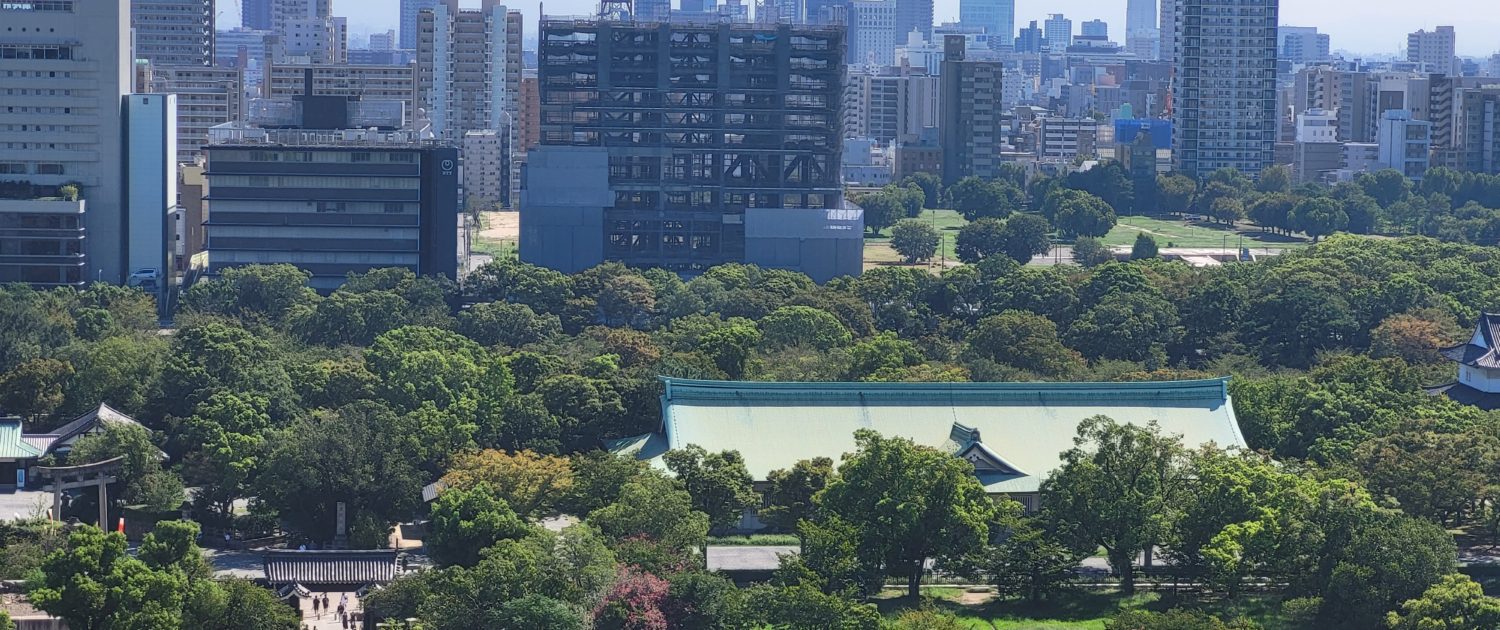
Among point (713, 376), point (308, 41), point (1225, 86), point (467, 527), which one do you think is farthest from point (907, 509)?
point (308, 41)

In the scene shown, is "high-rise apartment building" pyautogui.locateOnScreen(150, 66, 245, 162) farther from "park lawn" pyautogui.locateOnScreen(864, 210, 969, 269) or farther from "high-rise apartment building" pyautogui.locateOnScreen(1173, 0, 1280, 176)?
"high-rise apartment building" pyautogui.locateOnScreen(1173, 0, 1280, 176)

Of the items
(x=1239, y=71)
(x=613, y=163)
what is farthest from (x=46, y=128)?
(x=1239, y=71)

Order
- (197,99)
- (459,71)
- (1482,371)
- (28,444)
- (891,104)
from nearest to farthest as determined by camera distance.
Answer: (28,444) < (1482,371) < (197,99) < (459,71) < (891,104)

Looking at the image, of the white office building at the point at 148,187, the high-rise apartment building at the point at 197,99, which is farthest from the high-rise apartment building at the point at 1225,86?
the white office building at the point at 148,187

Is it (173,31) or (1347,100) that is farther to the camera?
(1347,100)

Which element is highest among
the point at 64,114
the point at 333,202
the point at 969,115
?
the point at 969,115

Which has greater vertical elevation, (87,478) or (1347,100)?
(1347,100)

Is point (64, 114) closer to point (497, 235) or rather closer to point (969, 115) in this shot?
point (497, 235)

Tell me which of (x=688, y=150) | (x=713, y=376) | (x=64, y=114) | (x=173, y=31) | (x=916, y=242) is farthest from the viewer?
(x=173, y=31)
